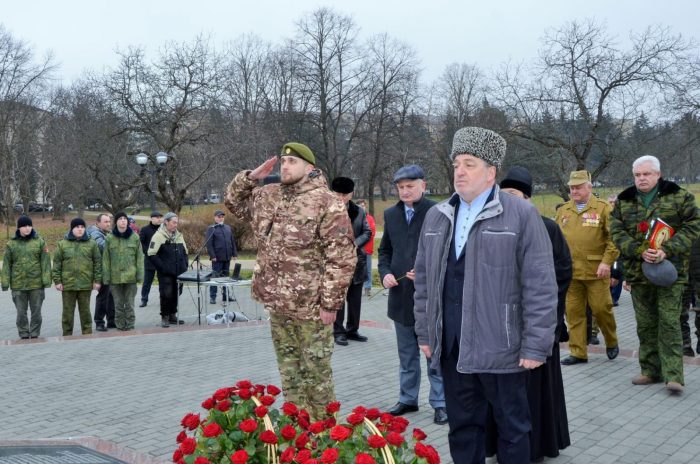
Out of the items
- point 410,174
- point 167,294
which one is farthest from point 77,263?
point 410,174

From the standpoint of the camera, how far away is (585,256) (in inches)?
282

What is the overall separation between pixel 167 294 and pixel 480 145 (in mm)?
8764

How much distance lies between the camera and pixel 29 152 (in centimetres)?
4481

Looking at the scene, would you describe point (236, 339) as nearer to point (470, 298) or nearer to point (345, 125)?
point (470, 298)

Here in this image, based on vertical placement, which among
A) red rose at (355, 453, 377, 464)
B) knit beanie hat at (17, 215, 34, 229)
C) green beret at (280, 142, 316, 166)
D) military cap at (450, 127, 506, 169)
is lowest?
red rose at (355, 453, 377, 464)

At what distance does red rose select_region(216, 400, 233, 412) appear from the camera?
3465mm

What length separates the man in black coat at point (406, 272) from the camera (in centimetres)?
546

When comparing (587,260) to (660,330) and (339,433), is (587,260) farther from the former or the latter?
(339,433)

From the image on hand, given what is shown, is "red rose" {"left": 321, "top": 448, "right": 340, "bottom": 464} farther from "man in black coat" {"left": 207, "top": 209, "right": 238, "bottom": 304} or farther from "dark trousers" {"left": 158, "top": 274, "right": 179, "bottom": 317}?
"man in black coat" {"left": 207, "top": 209, "right": 238, "bottom": 304}

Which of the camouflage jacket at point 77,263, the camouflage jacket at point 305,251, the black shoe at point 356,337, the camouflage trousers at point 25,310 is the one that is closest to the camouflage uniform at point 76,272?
the camouflage jacket at point 77,263

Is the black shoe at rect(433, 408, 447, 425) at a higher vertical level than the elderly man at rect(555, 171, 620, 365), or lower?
lower

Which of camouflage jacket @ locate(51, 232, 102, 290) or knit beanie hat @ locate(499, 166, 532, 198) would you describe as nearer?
knit beanie hat @ locate(499, 166, 532, 198)

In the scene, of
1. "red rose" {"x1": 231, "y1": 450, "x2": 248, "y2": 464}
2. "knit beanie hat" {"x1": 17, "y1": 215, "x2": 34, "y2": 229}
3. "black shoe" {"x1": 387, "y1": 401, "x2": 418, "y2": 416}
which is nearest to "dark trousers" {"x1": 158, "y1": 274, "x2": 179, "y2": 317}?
"knit beanie hat" {"x1": 17, "y1": 215, "x2": 34, "y2": 229}

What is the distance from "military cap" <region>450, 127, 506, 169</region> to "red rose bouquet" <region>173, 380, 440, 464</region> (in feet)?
4.45
